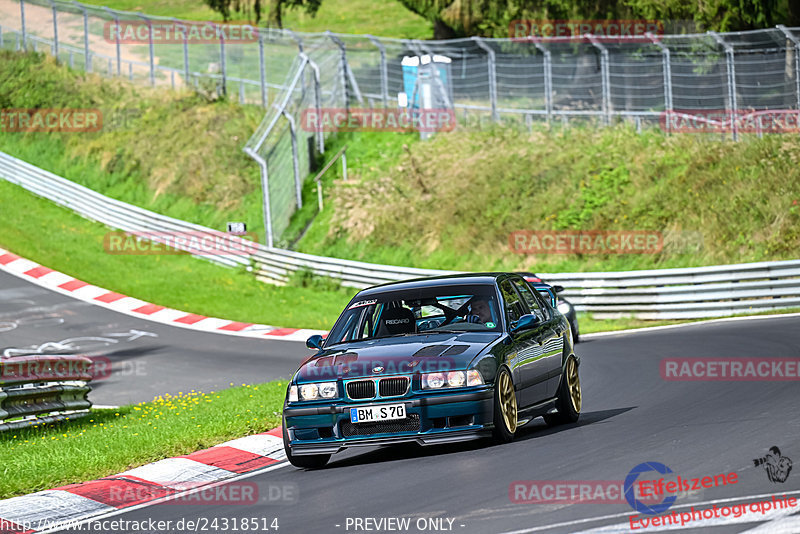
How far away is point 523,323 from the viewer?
9898 millimetres

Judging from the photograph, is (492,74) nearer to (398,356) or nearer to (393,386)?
(398,356)

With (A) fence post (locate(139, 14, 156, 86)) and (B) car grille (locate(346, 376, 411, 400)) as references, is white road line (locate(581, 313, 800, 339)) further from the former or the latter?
(A) fence post (locate(139, 14, 156, 86))

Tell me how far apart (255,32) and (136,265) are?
9188 millimetres

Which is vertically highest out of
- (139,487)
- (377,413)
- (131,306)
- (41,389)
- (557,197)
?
(377,413)

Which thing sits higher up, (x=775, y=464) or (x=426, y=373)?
(x=426, y=373)

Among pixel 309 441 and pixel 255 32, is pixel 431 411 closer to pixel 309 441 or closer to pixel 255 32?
pixel 309 441

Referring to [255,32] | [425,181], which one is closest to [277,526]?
[425,181]

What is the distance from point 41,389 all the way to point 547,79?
21185 millimetres

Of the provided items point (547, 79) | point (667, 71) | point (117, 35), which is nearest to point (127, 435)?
point (667, 71)

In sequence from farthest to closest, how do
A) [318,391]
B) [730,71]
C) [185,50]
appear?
1. [185,50]
2. [730,71]
3. [318,391]

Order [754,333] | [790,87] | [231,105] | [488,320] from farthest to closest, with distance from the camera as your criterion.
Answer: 1. [231,105]
2. [790,87]
3. [754,333]
4. [488,320]

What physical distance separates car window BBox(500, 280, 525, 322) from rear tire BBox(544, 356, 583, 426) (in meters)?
0.75

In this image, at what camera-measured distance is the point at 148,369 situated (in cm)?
2028

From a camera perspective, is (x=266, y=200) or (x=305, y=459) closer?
(x=305, y=459)
